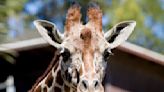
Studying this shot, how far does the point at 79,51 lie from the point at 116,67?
15.1 feet

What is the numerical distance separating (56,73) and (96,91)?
2.90ft

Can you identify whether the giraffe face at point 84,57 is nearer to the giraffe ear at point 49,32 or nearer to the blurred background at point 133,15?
the giraffe ear at point 49,32

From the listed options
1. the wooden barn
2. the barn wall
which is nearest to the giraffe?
the wooden barn

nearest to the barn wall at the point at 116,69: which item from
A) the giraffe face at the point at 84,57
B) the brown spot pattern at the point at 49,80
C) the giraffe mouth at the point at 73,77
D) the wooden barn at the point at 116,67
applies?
the wooden barn at the point at 116,67

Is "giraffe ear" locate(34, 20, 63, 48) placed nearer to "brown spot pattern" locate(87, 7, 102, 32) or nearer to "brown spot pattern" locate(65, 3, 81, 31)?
"brown spot pattern" locate(65, 3, 81, 31)

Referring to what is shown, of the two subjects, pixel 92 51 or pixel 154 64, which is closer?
pixel 92 51

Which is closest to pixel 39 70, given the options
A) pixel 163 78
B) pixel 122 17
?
pixel 163 78

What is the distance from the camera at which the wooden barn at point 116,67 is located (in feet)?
36.2

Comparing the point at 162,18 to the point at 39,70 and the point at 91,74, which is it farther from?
the point at 91,74

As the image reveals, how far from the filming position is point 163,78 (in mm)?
12516

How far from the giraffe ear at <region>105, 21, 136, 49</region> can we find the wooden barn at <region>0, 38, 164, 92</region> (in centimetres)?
331

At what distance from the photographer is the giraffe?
6.54 m

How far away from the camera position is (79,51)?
22.1ft

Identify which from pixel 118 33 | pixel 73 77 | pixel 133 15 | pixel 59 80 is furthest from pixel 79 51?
pixel 133 15
